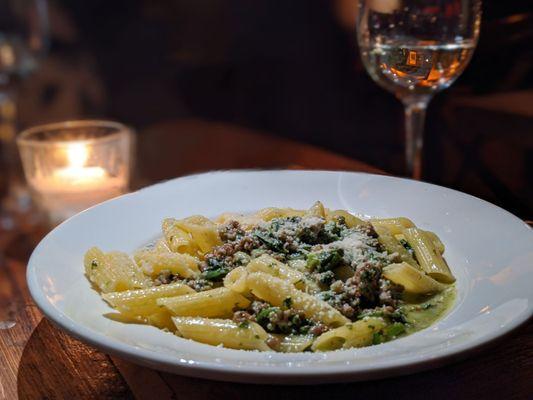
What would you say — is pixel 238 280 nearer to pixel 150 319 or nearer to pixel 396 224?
pixel 150 319

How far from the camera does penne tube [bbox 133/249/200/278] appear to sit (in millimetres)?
1166

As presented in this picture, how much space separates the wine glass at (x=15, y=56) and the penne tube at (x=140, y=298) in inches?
77.9

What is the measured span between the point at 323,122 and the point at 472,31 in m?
2.81

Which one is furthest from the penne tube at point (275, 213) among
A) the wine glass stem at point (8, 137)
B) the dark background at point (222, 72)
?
the dark background at point (222, 72)

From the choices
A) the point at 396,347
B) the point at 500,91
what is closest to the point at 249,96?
the point at 500,91

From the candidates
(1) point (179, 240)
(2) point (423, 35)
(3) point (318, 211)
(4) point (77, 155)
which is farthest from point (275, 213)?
(4) point (77, 155)

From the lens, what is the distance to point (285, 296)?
104 centimetres

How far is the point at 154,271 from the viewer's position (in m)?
1.18

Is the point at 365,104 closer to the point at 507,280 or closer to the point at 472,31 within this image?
the point at 472,31

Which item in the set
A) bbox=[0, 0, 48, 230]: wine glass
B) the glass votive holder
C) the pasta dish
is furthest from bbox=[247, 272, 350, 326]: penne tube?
bbox=[0, 0, 48, 230]: wine glass

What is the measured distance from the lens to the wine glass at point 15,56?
9.80 ft

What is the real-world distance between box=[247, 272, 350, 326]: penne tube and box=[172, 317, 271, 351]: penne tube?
83 millimetres

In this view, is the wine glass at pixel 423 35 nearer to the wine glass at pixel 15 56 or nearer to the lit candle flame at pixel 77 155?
the lit candle flame at pixel 77 155

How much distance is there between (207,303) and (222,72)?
379 centimetres
